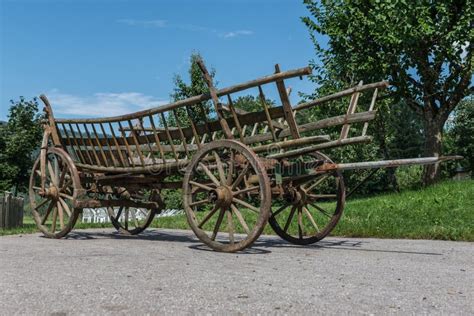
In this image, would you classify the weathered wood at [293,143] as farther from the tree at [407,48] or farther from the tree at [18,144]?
the tree at [18,144]

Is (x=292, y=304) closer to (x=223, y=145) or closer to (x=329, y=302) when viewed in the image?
(x=329, y=302)

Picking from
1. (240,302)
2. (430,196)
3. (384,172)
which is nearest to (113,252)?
(240,302)

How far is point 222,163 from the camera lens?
6.21 meters

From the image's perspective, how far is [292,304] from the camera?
2973 mm

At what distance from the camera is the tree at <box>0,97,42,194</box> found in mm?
22797

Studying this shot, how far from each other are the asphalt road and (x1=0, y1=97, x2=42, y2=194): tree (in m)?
18.6

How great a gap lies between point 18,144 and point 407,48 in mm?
17740

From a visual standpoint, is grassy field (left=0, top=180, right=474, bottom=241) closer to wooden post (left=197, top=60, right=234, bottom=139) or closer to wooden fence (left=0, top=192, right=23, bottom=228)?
wooden post (left=197, top=60, right=234, bottom=139)

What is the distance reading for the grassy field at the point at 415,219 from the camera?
761cm

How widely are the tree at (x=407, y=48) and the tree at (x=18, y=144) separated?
14.0 metres

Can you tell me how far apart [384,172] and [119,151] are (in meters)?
22.9

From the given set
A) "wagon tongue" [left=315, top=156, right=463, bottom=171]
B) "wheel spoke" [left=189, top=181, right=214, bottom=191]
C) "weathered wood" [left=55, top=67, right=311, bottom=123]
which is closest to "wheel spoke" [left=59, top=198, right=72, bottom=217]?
"weathered wood" [left=55, top=67, right=311, bottom=123]

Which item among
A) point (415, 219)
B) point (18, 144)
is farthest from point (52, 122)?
point (18, 144)

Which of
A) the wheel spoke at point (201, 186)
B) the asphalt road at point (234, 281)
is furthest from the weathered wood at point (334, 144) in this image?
the asphalt road at point (234, 281)
